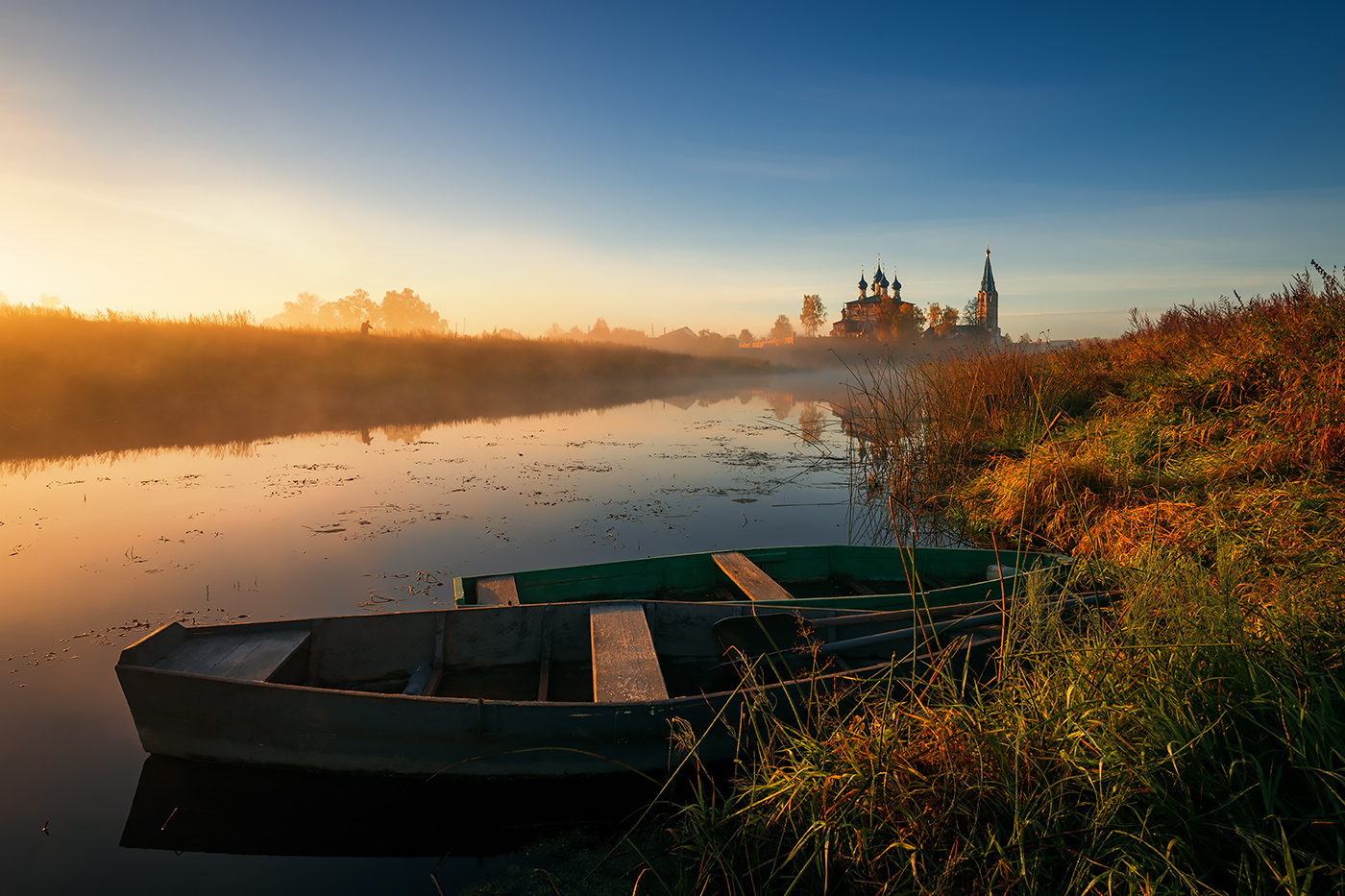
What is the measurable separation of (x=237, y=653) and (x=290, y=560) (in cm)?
392

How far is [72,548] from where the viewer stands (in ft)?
24.2

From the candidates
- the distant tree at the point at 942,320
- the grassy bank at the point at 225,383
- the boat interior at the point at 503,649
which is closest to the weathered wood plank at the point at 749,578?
the boat interior at the point at 503,649

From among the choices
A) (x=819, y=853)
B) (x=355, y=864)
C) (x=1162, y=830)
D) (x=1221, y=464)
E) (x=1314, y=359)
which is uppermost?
(x=1314, y=359)

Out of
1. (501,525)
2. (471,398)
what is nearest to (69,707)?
(501,525)

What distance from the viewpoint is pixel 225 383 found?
68.2 feet

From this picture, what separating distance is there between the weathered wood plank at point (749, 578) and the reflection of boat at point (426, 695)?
0.72 metres

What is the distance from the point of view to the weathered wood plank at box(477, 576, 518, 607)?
16.5 ft

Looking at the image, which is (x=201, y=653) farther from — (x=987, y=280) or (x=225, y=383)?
(x=987, y=280)

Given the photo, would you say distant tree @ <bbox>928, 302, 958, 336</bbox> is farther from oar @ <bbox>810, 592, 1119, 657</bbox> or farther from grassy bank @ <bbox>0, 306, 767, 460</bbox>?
oar @ <bbox>810, 592, 1119, 657</bbox>

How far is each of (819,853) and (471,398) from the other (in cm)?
2551

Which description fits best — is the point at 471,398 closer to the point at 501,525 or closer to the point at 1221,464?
the point at 501,525

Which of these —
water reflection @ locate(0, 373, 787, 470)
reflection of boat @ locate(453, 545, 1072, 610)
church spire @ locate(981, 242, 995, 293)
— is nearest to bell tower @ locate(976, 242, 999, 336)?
church spire @ locate(981, 242, 995, 293)

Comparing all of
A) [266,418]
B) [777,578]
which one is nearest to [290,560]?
[777,578]

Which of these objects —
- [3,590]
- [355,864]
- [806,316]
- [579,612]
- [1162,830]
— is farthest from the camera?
[806,316]
